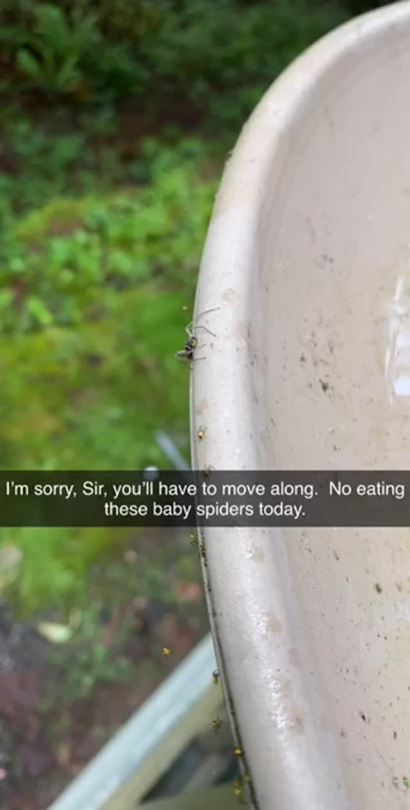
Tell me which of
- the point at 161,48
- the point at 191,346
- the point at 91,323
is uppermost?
the point at 161,48

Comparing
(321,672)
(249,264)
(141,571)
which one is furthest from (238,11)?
(321,672)

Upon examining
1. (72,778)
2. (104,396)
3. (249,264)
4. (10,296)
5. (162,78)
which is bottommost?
(72,778)

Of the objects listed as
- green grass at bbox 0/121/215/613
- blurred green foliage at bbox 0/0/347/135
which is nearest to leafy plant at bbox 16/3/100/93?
blurred green foliage at bbox 0/0/347/135

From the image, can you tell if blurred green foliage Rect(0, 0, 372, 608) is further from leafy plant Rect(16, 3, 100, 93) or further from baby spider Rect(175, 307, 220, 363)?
baby spider Rect(175, 307, 220, 363)

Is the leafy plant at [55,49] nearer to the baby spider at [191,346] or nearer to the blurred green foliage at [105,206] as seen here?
the blurred green foliage at [105,206]

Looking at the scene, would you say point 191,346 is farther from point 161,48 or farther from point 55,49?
point 161,48

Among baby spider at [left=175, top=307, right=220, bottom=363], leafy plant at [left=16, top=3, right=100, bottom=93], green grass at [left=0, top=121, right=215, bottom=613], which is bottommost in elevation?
baby spider at [left=175, top=307, right=220, bottom=363]

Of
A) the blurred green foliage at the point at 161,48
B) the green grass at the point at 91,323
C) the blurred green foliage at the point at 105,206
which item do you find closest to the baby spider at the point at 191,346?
the blurred green foliage at the point at 105,206

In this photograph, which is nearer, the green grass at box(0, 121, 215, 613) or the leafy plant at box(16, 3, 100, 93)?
the green grass at box(0, 121, 215, 613)

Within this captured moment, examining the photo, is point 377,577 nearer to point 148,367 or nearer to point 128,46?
point 148,367

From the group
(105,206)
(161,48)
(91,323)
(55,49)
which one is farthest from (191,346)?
(161,48)

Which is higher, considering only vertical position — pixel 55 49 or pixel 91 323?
pixel 55 49
